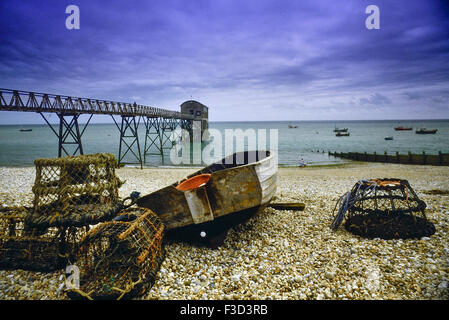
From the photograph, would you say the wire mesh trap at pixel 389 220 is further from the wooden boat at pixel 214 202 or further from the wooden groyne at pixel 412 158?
the wooden groyne at pixel 412 158

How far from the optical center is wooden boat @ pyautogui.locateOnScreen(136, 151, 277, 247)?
5.14m

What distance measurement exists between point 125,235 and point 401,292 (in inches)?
183

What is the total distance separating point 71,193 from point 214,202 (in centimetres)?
290

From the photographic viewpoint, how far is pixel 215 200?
5215 mm

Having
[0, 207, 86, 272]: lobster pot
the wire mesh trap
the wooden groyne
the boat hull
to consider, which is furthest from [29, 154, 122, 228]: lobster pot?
the wooden groyne

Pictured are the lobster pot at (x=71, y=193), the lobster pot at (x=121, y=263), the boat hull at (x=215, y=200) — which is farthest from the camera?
the boat hull at (x=215, y=200)

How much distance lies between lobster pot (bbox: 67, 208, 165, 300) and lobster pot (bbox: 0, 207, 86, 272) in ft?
1.38

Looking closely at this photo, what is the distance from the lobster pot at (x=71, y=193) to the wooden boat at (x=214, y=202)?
0.99m

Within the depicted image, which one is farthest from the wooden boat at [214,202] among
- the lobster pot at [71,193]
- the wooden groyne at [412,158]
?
the wooden groyne at [412,158]

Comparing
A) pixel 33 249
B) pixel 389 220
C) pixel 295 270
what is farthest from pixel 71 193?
pixel 389 220

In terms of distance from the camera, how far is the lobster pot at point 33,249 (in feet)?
15.1

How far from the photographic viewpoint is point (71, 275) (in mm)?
4203

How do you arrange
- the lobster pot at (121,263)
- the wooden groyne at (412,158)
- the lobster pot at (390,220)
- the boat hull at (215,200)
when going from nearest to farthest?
1. the lobster pot at (121,263)
2. the boat hull at (215,200)
3. the lobster pot at (390,220)
4. the wooden groyne at (412,158)
